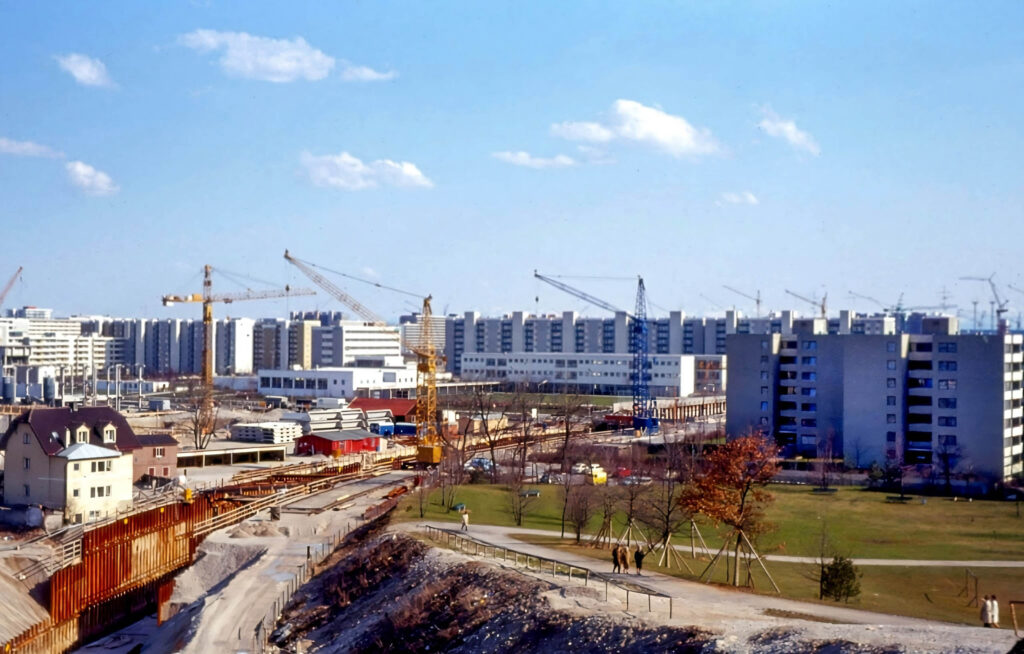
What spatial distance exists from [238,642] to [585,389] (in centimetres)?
7923

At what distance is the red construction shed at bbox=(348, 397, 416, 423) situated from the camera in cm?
6450

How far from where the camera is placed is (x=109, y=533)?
27531 millimetres

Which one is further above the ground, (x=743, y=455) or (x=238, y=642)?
(x=743, y=455)

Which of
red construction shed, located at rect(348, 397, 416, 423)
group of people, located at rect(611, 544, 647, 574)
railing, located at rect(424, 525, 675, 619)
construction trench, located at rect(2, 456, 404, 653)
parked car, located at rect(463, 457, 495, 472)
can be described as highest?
red construction shed, located at rect(348, 397, 416, 423)

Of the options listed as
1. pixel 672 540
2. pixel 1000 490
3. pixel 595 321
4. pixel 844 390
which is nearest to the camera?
pixel 672 540

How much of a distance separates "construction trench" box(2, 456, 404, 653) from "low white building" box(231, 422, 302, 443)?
1457 centimetres

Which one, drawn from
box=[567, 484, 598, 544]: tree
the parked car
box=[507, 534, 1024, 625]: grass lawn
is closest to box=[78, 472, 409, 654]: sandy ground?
box=[507, 534, 1024, 625]: grass lawn

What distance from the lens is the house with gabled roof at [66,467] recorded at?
31.2 metres

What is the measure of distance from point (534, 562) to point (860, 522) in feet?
50.5

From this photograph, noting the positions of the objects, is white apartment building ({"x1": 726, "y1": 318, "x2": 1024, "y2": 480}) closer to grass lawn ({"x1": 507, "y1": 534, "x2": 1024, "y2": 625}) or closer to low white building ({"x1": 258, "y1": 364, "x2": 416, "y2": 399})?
grass lawn ({"x1": 507, "y1": 534, "x2": 1024, "y2": 625})

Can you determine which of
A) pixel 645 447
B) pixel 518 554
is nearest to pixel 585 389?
pixel 645 447

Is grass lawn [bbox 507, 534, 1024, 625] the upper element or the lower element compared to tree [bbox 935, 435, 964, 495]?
lower

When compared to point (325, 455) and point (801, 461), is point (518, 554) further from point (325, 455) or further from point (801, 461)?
point (801, 461)

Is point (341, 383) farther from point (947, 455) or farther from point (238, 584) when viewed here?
point (238, 584)
